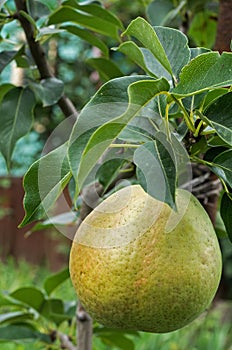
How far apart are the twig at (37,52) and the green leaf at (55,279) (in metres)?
0.26

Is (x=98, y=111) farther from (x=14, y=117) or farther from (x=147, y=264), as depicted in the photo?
(x=14, y=117)

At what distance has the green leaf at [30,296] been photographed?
903mm

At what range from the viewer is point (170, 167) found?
0.42 meters

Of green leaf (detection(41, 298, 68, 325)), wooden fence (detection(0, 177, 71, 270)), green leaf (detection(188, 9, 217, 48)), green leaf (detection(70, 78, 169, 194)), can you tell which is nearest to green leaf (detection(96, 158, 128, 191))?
green leaf (detection(70, 78, 169, 194))

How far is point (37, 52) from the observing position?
78cm

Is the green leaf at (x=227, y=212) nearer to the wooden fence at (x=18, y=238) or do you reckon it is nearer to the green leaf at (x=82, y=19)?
the green leaf at (x=82, y=19)

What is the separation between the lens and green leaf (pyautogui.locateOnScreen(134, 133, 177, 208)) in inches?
16.2

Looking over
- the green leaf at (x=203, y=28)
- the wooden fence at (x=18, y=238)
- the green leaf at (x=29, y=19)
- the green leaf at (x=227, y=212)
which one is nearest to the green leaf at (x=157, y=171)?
the green leaf at (x=227, y=212)

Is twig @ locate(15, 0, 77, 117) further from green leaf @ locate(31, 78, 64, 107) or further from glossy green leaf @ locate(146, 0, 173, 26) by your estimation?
glossy green leaf @ locate(146, 0, 173, 26)

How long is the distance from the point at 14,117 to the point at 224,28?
31 centimetres

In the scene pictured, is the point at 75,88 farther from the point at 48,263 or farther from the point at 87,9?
the point at 87,9

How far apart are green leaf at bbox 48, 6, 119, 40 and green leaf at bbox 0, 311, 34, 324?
0.44 metres

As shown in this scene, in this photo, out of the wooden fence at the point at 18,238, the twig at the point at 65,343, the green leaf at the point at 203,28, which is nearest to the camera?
the twig at the point at 65,343

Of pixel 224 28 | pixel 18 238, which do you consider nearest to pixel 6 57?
pixel 224 28
